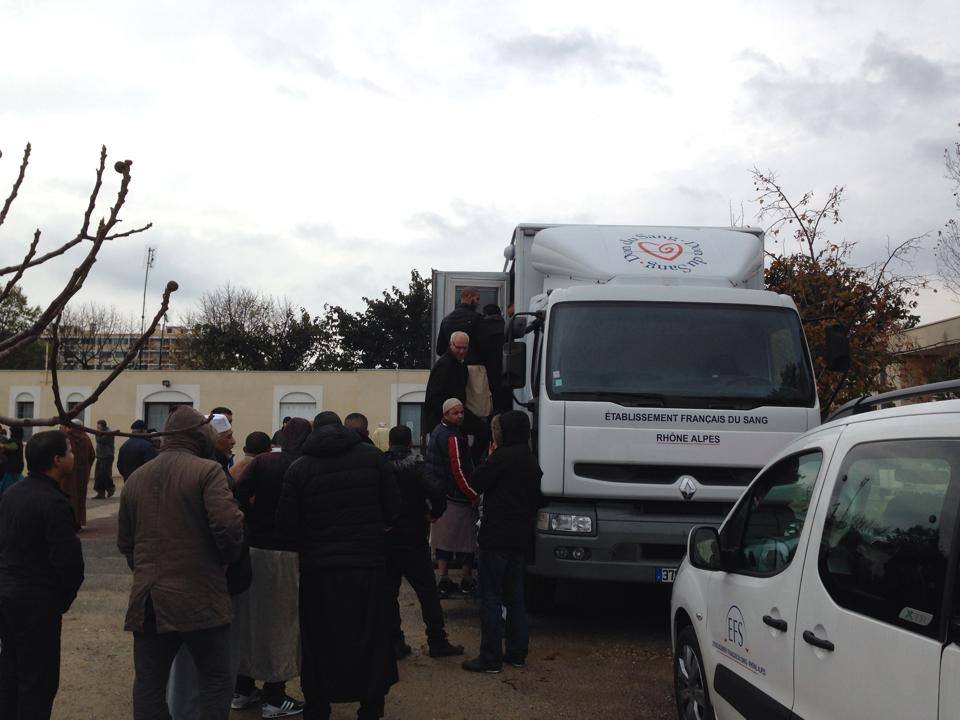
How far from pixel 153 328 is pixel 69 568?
125 inches

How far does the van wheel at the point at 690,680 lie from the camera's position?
4824 millimetres

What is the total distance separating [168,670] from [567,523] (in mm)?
3483

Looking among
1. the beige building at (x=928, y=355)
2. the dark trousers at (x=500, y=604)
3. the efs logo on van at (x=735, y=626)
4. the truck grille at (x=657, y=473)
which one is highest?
the beige building at (x=928, y=355)

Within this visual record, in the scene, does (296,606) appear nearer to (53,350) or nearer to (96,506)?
(53,350)

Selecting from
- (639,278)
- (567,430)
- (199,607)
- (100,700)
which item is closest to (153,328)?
(199,607)

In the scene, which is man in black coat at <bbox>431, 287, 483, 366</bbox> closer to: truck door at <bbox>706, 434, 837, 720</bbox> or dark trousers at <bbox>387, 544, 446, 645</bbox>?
dark trousers at <bbox>387, 544, 446, 645</bbox>

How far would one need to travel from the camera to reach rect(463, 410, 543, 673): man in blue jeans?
6.94 meters

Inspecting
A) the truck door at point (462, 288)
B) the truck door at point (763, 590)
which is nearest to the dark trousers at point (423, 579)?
the truck door at point (763, 590)

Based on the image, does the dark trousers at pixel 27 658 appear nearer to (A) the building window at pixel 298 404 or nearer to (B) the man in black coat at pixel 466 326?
(B) the man in black coat at pixel 466 326

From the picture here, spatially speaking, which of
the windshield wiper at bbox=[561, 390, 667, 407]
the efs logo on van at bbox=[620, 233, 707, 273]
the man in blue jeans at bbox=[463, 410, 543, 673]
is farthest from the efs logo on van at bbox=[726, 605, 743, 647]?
the efs logo on van at bbox=[620, 233, 707, 273]

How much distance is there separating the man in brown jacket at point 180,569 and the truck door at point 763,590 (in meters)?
2.34

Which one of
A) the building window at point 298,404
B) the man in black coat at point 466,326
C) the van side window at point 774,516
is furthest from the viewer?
the building window at point 298,404

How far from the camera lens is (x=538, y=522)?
7.61m

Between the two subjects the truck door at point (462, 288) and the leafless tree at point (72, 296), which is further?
the truck door at point (462, 288)
